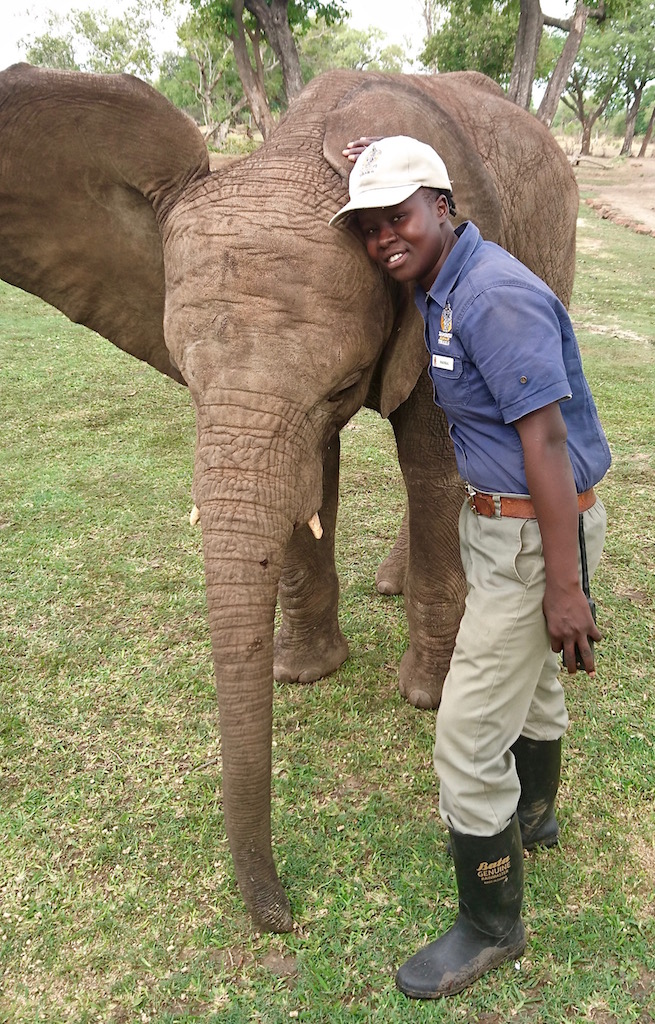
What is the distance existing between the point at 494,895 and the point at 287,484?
1372mm

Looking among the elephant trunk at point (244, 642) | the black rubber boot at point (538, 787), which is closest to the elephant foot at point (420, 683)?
the black rubber boot at point (538, 787)

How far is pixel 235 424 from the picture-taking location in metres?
2.19

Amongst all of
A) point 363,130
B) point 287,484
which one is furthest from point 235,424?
point 363,130

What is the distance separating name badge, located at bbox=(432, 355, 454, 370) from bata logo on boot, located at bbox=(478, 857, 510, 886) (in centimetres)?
142

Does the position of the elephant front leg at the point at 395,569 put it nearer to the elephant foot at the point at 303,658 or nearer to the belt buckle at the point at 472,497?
the elephant foot at the point at 303,658

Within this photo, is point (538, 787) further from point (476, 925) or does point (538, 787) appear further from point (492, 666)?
point (492, 666)

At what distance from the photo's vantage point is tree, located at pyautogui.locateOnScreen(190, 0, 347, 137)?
550 inches

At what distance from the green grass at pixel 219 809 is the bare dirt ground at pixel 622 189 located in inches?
648

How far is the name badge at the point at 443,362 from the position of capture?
2.02 m

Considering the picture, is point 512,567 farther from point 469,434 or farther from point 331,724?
point 331,724

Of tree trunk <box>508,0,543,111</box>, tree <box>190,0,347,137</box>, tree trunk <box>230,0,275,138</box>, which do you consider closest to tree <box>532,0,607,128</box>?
tree trunk <box>508,0,543,111</box>

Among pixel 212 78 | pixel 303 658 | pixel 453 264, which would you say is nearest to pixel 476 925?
pixel 303 658

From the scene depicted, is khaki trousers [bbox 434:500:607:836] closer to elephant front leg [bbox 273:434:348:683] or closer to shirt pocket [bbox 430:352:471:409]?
shirt pocket [bbox 430:352:471:409]

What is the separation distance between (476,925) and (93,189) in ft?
8.91
